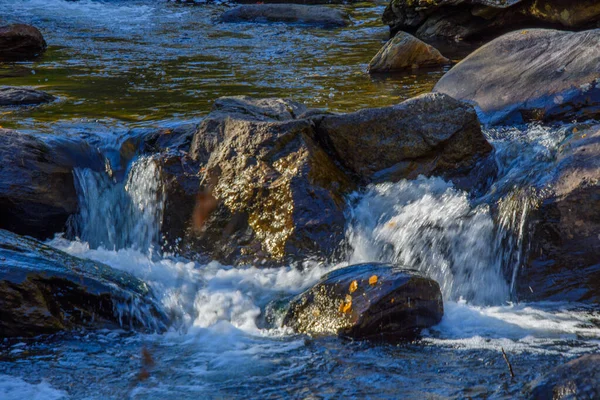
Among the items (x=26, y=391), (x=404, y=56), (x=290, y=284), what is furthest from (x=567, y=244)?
(x=404, y=56)

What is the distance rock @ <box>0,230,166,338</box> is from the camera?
4582 mm

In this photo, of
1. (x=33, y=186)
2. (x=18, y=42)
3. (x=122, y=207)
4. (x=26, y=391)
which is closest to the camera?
(x=26, y=391)

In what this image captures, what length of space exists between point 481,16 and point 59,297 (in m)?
9.50

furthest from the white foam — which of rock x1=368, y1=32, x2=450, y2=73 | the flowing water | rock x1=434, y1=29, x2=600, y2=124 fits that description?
rock x1=368, y1=32, x2=450, y2=73

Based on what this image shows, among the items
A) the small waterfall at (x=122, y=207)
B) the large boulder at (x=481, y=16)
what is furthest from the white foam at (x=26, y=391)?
the large boulder at (x=481, y=16)

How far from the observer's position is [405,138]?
6.10 meters

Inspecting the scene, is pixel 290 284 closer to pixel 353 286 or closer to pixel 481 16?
pixel 353 286

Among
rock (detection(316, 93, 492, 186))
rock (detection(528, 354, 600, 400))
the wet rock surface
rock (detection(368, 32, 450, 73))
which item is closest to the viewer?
rock (detection(528, 354, 600, 400))

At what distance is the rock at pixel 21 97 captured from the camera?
8547 mm

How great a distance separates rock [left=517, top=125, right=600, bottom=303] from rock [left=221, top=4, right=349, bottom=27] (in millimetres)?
9740

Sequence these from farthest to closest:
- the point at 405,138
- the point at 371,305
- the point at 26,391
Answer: the point at 405,138 < the point at 371,305 < the point at 26,391

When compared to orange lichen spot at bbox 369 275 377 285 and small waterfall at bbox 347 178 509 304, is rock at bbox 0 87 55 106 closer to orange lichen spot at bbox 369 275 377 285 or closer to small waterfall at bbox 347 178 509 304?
small waterfall at bbox 347 178 509 304

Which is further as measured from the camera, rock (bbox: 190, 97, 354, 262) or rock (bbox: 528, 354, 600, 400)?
rock (bbox: 190, 97, 354, 262)

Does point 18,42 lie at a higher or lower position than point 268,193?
higher
